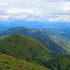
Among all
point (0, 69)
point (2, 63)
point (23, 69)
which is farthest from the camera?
point (2, 63)

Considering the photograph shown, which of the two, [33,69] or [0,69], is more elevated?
[0,69]

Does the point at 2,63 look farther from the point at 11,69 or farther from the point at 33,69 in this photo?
the point at 33,69

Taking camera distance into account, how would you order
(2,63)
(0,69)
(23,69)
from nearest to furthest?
(0,69)
(23,69)
(2,63)

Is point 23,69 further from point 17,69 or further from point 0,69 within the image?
point 0,69

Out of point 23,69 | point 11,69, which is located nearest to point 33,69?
point 23,69

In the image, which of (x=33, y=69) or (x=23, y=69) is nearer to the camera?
(x=23, y=69)

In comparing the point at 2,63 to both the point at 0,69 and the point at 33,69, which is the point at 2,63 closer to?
the point at 0,69

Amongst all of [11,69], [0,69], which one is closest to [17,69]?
[11,69]

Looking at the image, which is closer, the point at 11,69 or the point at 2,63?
the point at 11,69
